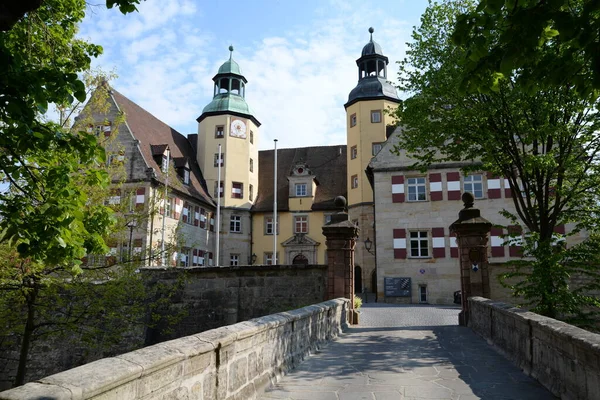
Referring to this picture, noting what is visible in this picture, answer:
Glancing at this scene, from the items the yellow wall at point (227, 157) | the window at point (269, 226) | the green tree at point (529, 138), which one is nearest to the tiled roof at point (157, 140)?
the yellow wall at point (227, 157)

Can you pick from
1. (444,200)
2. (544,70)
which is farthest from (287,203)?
(544,70)

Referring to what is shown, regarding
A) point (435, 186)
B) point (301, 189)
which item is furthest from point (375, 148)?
point (435, 186)

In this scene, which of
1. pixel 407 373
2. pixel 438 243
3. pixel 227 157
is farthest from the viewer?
pixel 227 157

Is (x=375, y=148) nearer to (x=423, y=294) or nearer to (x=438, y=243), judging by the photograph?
(x=438, y=243)

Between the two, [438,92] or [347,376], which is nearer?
[347,376]

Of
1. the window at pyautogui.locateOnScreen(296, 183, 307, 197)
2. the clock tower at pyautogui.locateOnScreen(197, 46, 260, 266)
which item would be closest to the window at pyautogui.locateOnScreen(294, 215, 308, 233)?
the window at pyautogui.locateOnScreen(296, 183, 307, 197)

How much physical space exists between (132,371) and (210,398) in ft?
4.36

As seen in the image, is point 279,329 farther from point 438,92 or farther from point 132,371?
point 438,92

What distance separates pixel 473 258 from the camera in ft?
44.4

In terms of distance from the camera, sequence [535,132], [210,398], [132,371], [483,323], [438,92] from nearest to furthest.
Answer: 1. [132,371]
2. [210,398]
3. [483,323]
4. [535,132]
5. [438,92]

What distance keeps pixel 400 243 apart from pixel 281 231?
39.4 feet

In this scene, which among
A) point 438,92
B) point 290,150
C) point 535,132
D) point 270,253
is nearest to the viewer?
point 535,132

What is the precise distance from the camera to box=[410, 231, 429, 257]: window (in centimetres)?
2744

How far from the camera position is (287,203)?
38.3 m
